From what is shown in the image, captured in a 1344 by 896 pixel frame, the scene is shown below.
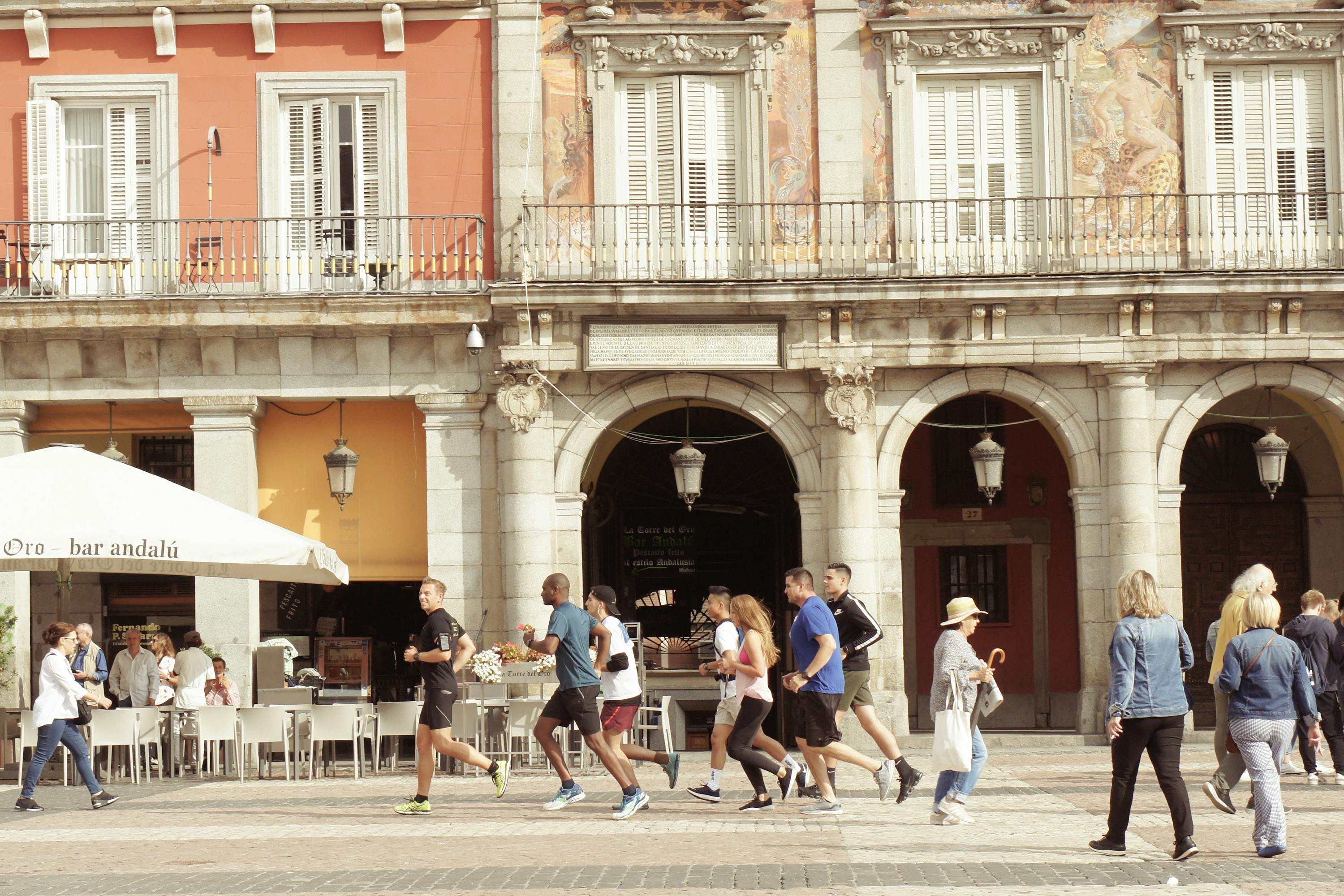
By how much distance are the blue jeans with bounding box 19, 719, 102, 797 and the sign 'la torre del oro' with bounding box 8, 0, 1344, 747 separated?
243 inches

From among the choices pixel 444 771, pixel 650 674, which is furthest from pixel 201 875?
pixel 650 674

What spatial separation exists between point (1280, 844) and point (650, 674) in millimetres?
12688

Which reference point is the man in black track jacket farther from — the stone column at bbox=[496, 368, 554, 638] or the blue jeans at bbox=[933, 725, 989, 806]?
the stone column at bbox=[496, 368, 554, 638]

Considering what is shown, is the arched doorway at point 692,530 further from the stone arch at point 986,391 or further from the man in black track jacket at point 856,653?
the man in black track jacket at point 856,653

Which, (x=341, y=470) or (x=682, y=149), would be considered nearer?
(x=341, y=470)

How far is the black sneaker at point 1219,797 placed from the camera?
12.0 metres

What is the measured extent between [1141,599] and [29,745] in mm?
10138

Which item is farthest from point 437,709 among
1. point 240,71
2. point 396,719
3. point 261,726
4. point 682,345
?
point 240,71

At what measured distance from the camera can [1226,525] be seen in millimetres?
23172

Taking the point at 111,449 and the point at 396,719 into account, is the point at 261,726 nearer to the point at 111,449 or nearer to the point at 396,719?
the point at 396,719

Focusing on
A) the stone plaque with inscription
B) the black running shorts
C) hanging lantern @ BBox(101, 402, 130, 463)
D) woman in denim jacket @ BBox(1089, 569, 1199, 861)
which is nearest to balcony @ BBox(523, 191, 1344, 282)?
the stone plaque with inscription

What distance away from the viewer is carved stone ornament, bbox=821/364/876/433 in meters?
20.0

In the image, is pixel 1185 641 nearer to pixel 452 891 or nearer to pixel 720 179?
pixel 452 891

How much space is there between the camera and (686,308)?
19922mm
